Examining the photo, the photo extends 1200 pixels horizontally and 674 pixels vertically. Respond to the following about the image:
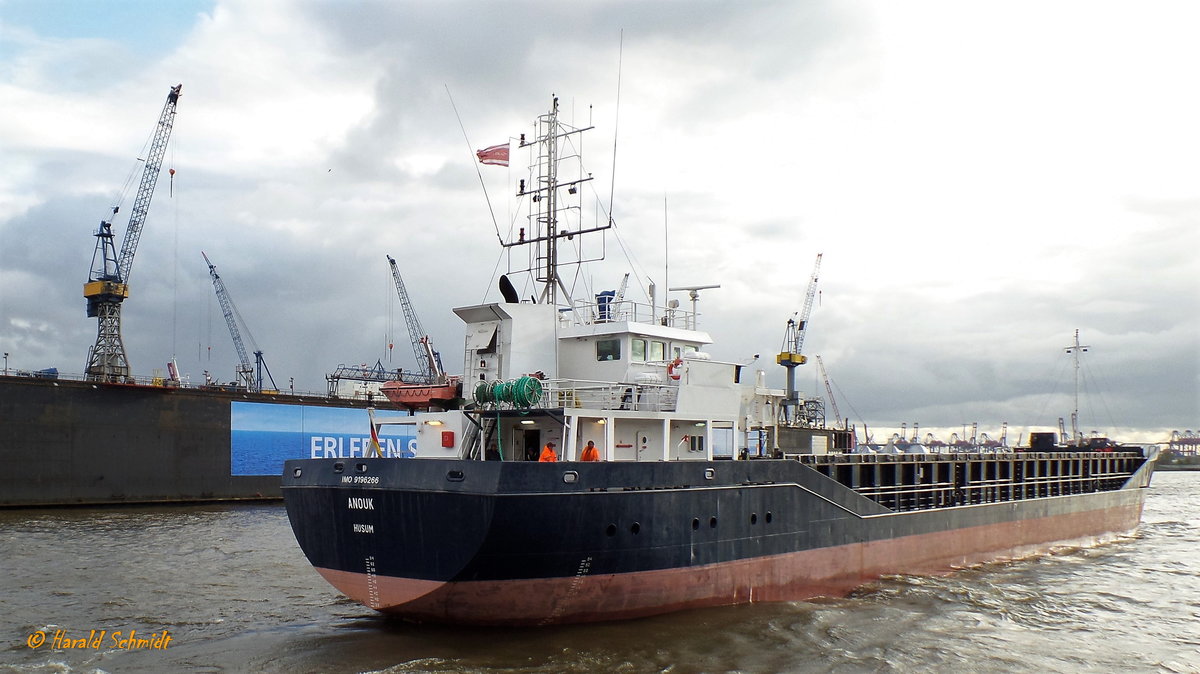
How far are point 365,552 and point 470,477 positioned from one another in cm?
271

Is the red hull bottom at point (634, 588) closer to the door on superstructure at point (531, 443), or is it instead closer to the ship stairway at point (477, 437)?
the ship stairway at point (477, 437)

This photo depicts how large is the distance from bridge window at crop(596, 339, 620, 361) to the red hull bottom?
4873 mm

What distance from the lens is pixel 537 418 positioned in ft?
54.8

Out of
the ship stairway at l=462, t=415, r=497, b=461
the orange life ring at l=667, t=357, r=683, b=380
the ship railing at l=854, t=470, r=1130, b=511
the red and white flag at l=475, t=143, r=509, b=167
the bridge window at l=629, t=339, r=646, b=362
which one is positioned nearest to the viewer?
the ship stairway at l=462, t=415, r=497, b=461

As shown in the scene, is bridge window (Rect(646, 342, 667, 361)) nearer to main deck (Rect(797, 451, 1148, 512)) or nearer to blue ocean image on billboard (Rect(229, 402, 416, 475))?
main deck (Rect(797, 451, 1148, 512))

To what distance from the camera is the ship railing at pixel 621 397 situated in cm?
1692

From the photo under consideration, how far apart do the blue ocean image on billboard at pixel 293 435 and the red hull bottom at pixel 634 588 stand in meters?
26.7

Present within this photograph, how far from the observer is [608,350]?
18422mm

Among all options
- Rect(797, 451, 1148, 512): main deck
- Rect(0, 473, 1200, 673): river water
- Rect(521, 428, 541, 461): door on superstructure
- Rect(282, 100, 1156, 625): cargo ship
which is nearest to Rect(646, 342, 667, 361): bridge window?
Rect(282, 100, 1156, 625): cargo ship

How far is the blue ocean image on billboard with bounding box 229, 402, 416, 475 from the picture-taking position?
43.8m

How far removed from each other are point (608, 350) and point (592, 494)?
4.79 meters

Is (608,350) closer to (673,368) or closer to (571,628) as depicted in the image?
(673,368)

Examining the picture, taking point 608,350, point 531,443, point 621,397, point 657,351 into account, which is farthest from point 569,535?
point 657,351

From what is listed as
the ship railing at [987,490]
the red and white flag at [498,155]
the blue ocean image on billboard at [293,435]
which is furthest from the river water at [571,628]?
the blue ocean image on billboard at [293,435]
